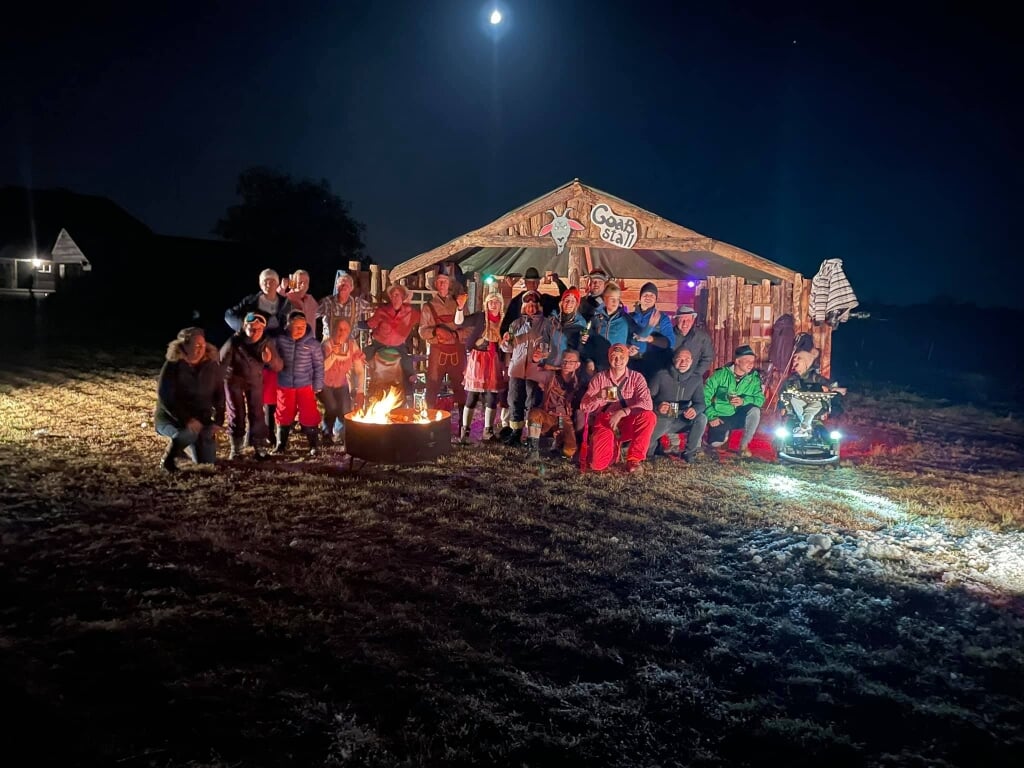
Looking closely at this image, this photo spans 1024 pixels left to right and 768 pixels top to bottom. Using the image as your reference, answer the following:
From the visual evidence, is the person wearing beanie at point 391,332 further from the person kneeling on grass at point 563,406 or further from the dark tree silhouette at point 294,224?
the dark tree silhouette at point 294,224

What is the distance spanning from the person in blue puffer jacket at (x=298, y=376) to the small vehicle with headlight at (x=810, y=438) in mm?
5388

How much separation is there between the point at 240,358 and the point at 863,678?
6170mm

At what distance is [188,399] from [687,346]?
544cm

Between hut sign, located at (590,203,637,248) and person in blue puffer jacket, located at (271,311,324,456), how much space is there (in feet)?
15.8

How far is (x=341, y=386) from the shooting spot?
7738 millimetres

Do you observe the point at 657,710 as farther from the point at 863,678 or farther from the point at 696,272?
the point at 696,272

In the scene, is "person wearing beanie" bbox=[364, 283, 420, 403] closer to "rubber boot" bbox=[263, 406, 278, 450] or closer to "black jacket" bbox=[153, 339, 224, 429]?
"rubber boot" bbox=[263, 406, 278, 450]

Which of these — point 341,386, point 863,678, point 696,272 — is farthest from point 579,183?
point 863,678

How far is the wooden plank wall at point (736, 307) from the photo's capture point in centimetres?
995

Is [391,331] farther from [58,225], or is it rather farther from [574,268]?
[58,225]

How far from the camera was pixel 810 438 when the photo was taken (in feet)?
25.4

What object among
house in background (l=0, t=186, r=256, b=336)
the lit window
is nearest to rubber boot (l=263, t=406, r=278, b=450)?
the lit window

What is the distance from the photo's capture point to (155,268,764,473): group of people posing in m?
7.00

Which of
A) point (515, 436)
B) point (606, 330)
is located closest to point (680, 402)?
point (606, 330)
